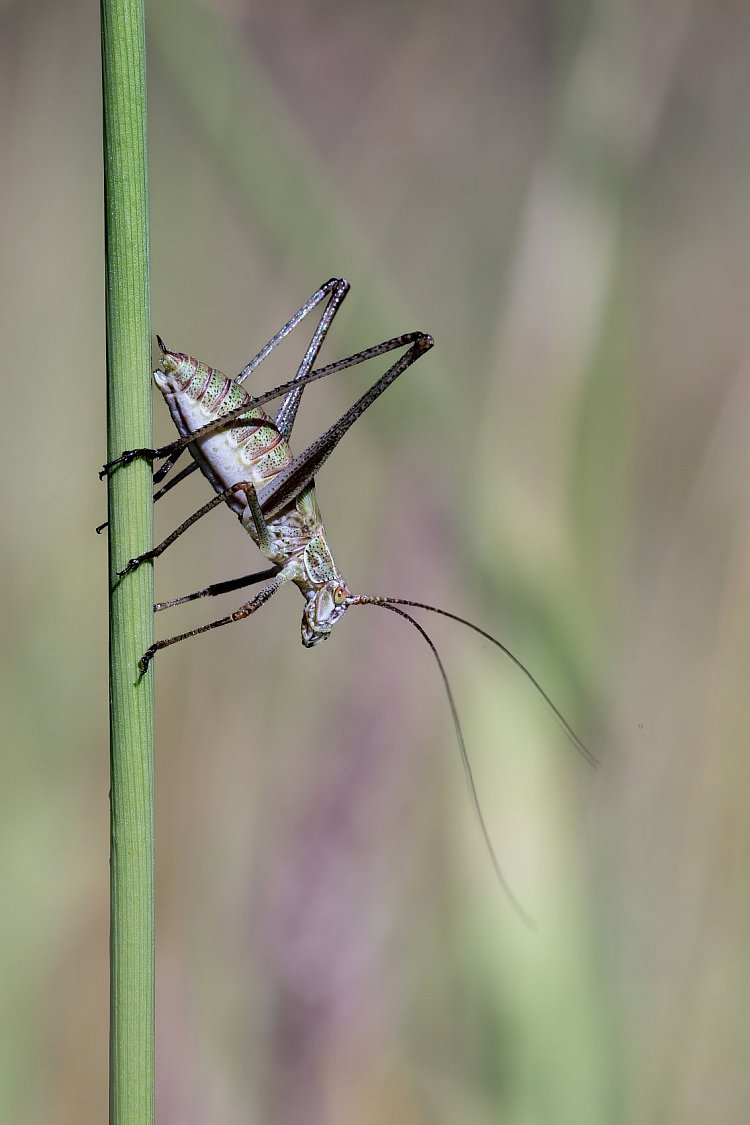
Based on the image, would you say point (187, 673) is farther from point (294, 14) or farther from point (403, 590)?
point (294, 14)

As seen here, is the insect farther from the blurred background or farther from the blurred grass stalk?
the blurred grass stalk

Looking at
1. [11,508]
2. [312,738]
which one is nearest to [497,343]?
[312,738]

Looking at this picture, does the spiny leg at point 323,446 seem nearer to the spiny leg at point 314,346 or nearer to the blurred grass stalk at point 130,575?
the spiny leg at point 314,346

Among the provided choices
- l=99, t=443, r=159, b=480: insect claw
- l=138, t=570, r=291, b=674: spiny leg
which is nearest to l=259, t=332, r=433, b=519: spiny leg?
l=138, t=570, r=291, b=674: spiny leg

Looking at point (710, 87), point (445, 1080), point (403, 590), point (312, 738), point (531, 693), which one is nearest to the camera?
point (531, 693)

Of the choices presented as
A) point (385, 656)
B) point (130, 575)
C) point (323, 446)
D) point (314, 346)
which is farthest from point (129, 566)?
point (385, 656)

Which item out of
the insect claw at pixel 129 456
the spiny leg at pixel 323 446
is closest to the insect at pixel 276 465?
the spiny leg at pixel 323 446
